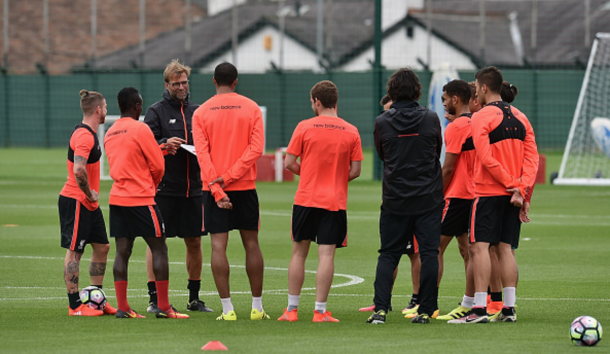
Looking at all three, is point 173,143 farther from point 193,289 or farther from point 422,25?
point 422,25

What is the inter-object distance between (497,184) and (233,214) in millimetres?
2244

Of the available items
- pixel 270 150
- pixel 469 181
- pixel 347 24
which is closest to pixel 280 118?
pixel 270 150

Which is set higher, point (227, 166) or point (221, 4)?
point (221, 4)

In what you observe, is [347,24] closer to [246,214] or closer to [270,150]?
[270,150]

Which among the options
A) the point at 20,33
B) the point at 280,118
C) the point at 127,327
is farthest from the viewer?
the point at 20,33

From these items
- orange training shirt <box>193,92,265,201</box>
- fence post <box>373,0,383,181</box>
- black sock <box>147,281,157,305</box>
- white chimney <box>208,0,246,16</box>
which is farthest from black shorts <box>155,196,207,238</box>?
white chimney <box>208,0,246,16</box>

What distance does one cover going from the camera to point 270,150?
40188 millimetres

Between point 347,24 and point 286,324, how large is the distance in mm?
43597

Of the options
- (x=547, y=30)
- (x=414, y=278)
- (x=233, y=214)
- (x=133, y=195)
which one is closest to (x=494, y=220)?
(x=414, y=278)

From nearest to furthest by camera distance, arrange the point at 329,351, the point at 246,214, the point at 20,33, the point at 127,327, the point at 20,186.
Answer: the point at 329,351 < the point at 127,327 < the point at 246,214 < the point at 20,186 < the point at 20,33

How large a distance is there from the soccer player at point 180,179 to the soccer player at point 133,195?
0.67 m

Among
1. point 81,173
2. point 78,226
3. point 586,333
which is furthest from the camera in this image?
point 78,226

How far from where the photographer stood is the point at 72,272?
961 centimetres

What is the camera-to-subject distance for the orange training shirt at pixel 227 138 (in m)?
9.33
